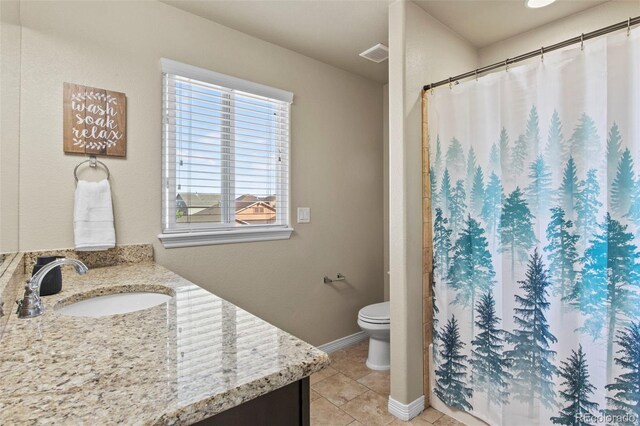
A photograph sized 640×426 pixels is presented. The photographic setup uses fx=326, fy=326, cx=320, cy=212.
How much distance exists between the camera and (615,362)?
4.35 ft

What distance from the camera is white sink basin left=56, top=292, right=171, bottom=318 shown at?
Answer: 4.28ft

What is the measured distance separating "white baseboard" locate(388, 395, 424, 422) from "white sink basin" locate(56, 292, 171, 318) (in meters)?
1.46

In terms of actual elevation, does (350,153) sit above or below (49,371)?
above

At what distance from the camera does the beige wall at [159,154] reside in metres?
1.62

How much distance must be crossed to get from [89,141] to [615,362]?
8.64 ft

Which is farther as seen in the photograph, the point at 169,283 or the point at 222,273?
the point at 222,273

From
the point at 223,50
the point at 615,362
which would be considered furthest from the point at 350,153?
the point at 615,362

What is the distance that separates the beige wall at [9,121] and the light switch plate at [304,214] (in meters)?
1.65

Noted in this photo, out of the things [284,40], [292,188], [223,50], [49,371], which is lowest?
[49,371]

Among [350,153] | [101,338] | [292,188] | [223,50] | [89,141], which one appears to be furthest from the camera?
[350,153]

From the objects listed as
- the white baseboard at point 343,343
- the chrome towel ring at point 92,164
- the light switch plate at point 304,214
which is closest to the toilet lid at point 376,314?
the white baseboard at point 343,343

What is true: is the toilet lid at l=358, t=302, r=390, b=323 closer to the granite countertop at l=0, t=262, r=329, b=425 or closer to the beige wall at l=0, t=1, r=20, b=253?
the granite countertop at l=0, t=262, r=329, b=425

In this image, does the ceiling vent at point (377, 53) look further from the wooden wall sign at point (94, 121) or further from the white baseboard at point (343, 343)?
the white baseboard at point (343, 343)

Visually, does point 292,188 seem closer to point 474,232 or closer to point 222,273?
point 222,273
